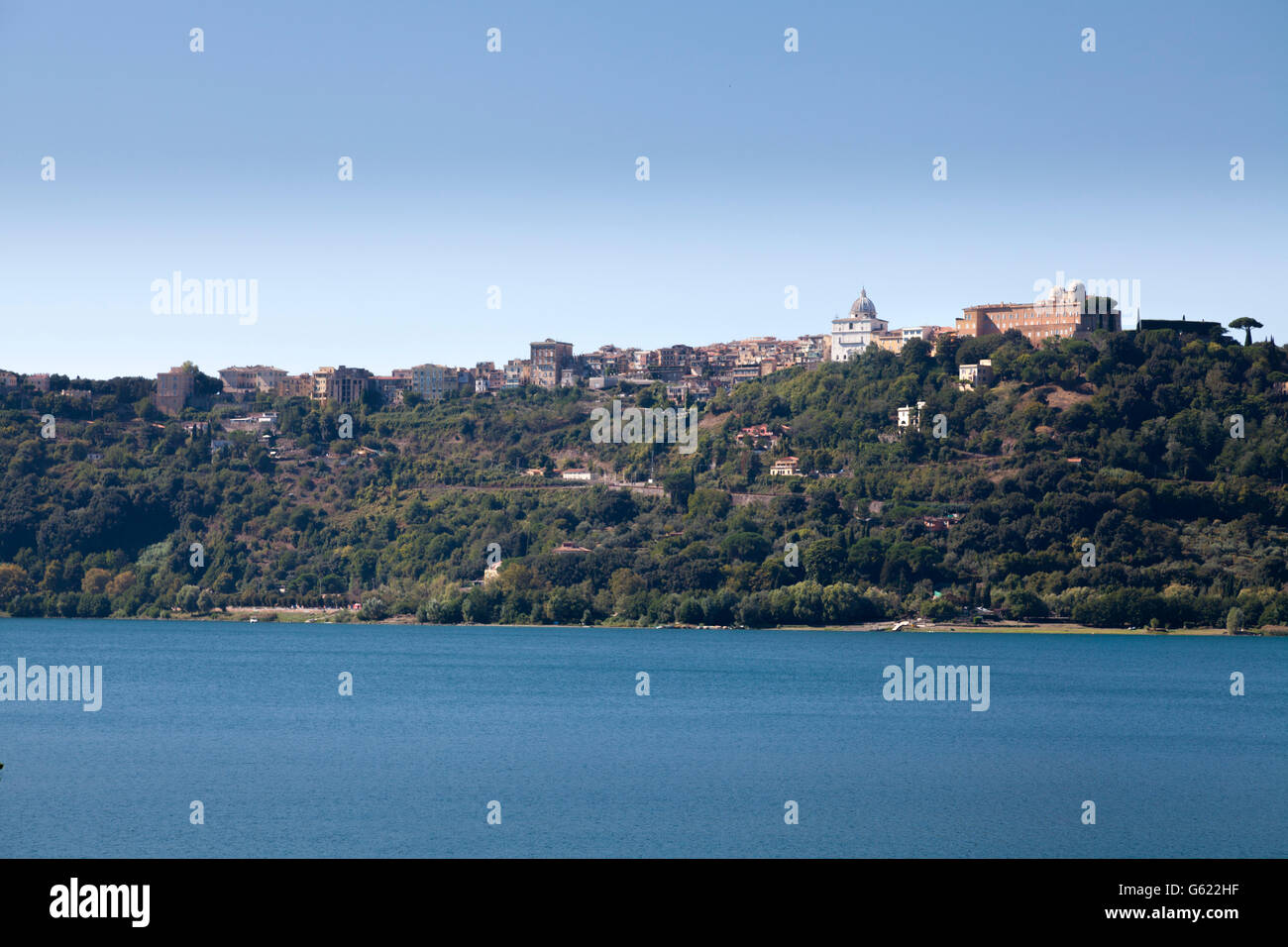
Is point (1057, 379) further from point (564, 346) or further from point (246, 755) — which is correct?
point (246, 755)

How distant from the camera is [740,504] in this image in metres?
96.7

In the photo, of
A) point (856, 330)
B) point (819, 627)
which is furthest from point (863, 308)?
point (819, 627)

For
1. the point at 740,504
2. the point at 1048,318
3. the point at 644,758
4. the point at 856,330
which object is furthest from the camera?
the point at 856,330

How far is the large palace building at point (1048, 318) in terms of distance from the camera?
10862cm

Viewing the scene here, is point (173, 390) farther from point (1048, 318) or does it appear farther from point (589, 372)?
point (1048, 318)

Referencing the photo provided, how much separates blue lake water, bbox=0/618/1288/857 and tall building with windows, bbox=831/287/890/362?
66.0 meters

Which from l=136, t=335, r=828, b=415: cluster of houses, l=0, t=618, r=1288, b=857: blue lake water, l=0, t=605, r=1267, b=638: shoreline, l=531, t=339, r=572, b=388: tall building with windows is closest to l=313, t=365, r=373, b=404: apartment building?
l=136, t=335, r=828, b=415: cluster of houses

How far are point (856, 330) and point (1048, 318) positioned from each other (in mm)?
23268

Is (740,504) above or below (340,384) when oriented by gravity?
below

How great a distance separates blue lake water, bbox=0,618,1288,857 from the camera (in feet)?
78.9

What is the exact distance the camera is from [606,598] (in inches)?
3314

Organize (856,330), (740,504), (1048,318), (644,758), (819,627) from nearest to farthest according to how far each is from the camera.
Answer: (644,758) → (819,627) → (740,504) → (1048,318) → (856,330)

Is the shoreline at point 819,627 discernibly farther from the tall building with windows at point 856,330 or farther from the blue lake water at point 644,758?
the tall building with windows at point 856,330
